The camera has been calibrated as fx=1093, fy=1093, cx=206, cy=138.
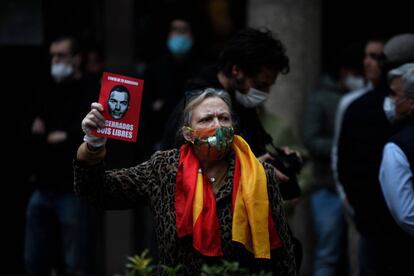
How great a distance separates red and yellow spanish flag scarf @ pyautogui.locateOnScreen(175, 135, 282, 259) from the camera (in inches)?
181

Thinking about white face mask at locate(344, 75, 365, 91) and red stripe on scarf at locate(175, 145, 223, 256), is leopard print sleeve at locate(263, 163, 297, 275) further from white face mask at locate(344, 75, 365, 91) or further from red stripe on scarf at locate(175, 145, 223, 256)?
white face mask at locate(344, 75, 365, 91)

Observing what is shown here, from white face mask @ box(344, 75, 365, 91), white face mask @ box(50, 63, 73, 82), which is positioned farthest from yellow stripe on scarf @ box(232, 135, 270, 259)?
white face mask @ box(344, 75, 365, 91)

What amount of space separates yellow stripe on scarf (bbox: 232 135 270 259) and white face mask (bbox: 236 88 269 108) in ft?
2.69

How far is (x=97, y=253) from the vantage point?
929cm

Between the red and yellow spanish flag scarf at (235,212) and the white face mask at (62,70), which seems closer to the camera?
the red and yellow spanish flag scarf at (235,212)

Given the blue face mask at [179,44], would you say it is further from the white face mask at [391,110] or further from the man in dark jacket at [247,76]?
the man in dark jacket at [247,76]

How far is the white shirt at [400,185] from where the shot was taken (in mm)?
5227

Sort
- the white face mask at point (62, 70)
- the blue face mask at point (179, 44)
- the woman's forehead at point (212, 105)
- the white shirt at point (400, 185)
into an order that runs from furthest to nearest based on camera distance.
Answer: the blue face mask at point (179, 44) < the white face mask at point (62, 70) < the white shirt at point (400, 185) < the woman's forehead at point (212, 105)

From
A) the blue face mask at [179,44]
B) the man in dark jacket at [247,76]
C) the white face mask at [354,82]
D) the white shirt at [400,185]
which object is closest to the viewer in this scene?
the white shirt at [400,185]

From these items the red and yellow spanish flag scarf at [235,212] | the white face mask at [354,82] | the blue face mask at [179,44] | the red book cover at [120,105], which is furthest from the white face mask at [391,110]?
the blue face mask at [179,44]

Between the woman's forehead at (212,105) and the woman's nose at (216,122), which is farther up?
the woman's forehead at (212,105)

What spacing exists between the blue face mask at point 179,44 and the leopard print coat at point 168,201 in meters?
3.67

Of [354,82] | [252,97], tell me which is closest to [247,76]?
[252,97]

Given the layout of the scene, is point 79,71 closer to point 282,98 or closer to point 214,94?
point 282,98
